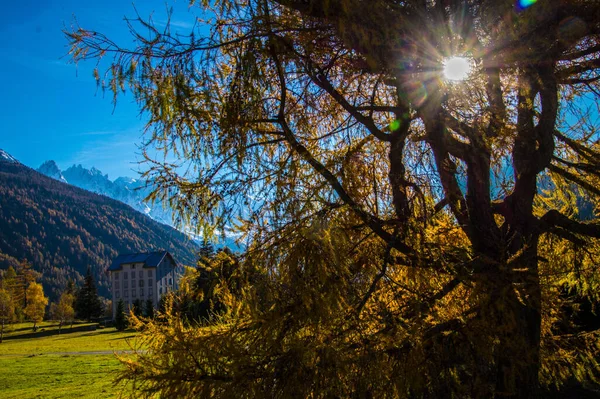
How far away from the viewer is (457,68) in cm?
367

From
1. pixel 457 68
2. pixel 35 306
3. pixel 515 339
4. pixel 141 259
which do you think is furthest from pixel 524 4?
pixel 141 259

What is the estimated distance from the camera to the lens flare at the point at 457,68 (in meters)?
3.58

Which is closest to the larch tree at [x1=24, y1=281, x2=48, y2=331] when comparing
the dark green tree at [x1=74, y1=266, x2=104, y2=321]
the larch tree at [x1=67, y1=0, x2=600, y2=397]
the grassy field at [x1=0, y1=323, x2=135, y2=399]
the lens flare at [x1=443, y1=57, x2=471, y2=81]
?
the dark green tree at [x1=74, y1=266, x2=104, y2=321]

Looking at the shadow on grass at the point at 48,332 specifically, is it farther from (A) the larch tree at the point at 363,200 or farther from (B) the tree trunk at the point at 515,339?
(B) the tree trunk at the point at 515,339

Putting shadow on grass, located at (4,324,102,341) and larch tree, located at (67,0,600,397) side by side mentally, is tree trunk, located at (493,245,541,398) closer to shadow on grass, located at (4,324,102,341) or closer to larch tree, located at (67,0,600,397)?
larch tree, located at (67,0,600,397)

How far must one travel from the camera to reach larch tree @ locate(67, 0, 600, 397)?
3.26m

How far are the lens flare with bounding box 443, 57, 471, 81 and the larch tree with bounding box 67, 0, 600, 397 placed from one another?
4 cm

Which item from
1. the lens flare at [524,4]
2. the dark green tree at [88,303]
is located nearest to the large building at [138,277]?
the dark green tree at [88,303]

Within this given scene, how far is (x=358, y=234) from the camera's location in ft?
12.9

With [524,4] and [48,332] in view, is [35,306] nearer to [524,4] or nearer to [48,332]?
[48,332]

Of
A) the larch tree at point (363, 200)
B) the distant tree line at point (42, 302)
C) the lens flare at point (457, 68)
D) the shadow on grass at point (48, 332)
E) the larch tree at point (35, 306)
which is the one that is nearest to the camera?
the larch tree at point (363, 200)

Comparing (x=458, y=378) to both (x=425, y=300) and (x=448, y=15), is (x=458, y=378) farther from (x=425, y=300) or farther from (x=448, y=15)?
(x=448, y=15)

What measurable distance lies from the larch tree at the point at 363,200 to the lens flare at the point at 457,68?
4 centimetres

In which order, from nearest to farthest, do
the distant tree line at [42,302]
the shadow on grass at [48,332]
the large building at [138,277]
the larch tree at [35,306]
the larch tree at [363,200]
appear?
the larch tree at [363,200]
the shadow on grass at [48,332]
the distant tree line at [42,302]
the larch tree at [35,306]
the large building at [138,277]
